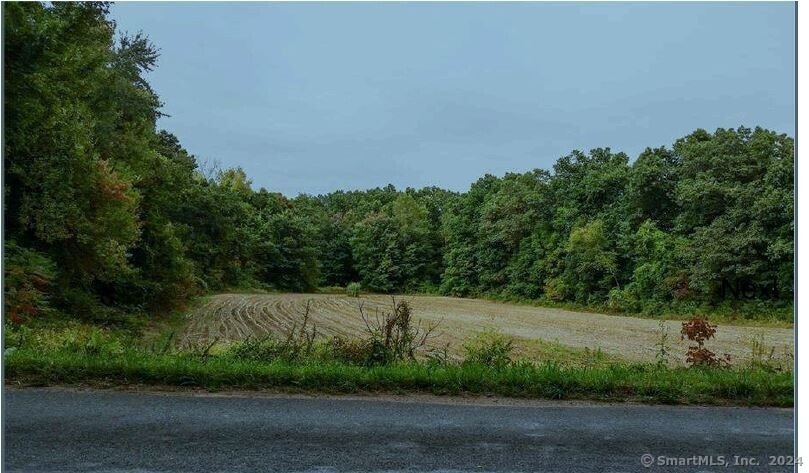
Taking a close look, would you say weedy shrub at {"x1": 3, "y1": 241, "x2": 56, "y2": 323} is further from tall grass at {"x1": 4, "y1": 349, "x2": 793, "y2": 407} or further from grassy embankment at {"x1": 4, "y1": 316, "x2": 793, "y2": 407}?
tall grass at {"x1": 4, "y1": 349, "x2": 793, "y2": 407}

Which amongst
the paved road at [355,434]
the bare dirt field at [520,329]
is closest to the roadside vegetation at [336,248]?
the paved road at [355,434]

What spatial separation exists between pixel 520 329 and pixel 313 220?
146 ft

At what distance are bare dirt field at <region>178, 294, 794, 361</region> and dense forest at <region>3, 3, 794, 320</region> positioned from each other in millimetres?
2918

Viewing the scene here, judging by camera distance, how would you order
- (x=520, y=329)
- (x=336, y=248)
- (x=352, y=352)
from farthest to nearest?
(x=336, y=248)
(x=520, y=329)
(x=352, y=352)

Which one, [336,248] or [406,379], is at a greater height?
[336,248]

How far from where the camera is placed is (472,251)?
5819 cm

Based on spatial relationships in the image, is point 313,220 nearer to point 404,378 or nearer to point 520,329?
point 520,329

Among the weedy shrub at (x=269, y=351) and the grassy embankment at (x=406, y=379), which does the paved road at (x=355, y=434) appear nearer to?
the grassy embankment at (x=406, y=379)

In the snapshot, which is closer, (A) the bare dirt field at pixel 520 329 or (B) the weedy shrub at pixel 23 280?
(B) the weedy shrub at pixel 23 280

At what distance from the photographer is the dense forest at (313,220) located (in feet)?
42.9

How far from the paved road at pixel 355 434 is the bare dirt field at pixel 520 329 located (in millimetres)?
9650

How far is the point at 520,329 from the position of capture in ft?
86.3

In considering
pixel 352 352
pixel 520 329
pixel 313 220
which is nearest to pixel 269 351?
pixel 352 352

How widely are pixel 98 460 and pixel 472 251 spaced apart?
55.2m
